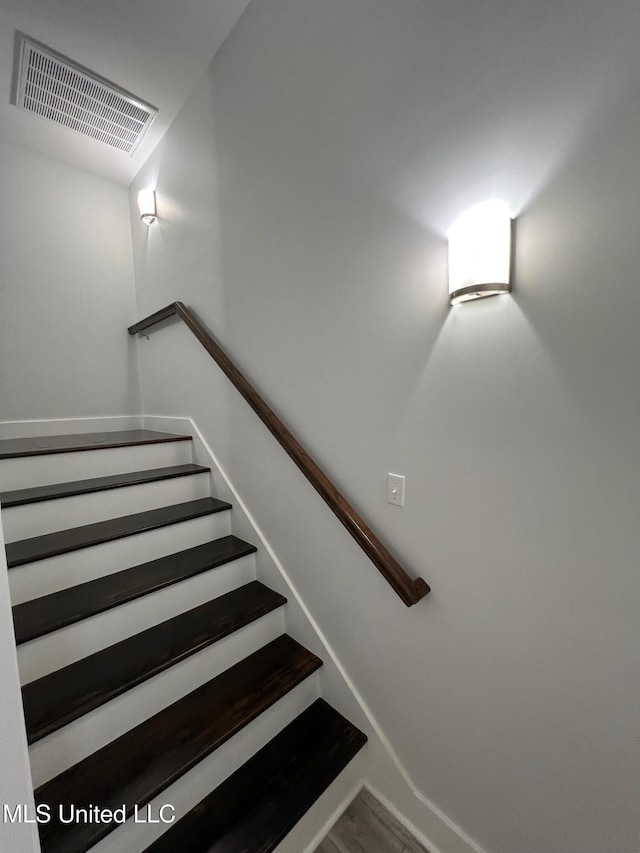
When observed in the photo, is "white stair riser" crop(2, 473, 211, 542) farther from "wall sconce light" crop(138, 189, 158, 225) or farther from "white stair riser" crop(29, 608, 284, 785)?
"wall sconce light" crop(138, 189, 158, 225)

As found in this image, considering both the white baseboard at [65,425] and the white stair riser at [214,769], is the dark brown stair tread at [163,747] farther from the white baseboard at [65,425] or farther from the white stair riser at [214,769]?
the white baseboard at [65,425]

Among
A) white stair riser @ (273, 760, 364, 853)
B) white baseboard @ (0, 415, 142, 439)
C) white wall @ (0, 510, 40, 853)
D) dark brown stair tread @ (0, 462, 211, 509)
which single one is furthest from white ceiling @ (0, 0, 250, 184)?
white stair riser @ (273, 760, 364, 853)

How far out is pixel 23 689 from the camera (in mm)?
993

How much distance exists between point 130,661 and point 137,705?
130 millimetres

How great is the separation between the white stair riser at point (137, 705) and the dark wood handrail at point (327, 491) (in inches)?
26.7

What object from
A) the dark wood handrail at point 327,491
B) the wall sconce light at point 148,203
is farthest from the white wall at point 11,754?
the wall sconce light at point 148,203

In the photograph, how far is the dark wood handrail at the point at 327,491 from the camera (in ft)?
3.27

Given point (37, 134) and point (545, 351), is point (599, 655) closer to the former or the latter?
point (545, 351)

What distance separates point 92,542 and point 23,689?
460mm

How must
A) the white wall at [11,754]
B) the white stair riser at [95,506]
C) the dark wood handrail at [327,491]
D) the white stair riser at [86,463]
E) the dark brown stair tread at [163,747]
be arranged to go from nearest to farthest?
the white wall at [11,754]
the dark brown stair tread at [163,747]
the dark wood handrail at [327,491]
the white stair riser at [95,506]
the white stair riser at [86,463]

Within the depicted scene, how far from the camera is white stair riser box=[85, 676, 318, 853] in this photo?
857mm

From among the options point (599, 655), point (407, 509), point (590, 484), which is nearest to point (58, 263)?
point (407, 509)

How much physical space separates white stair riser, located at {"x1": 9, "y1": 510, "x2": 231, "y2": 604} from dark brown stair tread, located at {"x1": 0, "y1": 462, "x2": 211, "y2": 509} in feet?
0.97

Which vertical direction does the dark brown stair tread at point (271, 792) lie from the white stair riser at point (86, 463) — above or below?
below
